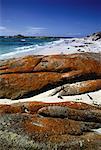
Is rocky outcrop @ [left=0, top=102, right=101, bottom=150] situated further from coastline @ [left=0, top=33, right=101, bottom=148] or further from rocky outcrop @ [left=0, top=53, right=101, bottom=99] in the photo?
rocky outcrop @ [left=0, top=53, right=101, bottom=99]

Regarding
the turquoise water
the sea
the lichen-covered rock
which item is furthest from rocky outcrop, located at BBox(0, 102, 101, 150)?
the turquoise water

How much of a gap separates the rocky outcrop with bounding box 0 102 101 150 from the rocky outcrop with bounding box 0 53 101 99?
3.61 meters

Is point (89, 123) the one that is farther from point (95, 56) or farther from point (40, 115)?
point (95, 56)

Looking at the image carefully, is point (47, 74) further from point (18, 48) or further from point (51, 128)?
point (18, 48)

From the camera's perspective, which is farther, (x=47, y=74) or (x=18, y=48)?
(x=18, y=48)

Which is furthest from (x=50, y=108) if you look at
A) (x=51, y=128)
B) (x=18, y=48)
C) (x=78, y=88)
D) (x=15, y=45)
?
(x=15, y=45)

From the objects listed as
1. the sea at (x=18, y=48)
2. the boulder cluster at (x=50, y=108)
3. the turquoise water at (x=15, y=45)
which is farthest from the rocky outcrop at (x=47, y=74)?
the turquoise water at (x=15, y=45)

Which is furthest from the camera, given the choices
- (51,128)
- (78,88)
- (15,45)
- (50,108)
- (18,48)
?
(15,45)

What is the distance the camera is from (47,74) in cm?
1177

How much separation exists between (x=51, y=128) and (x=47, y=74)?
18.6ft

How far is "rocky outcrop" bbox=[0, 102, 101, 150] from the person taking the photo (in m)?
5.73

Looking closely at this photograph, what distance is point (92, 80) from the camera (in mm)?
11617

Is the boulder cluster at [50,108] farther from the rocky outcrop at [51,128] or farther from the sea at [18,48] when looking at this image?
the sea at [18,48]

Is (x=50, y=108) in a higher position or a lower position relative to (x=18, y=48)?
higher
